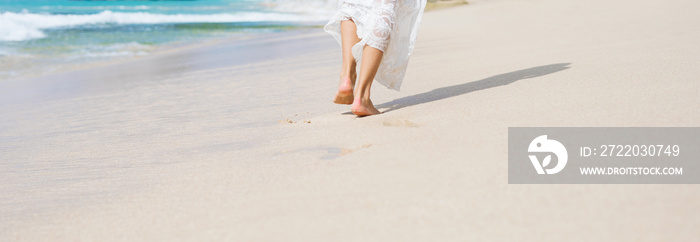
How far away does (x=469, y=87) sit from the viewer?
331 centimetres

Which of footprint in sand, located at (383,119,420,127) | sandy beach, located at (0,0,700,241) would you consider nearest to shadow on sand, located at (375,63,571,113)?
sandy beach, located at (0,0,700,241)

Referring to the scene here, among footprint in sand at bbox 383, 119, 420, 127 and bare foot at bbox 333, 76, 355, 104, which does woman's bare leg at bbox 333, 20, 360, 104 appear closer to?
bare foot at bbox 333, 76, 355, 104

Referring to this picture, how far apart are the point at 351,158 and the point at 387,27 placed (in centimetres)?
105

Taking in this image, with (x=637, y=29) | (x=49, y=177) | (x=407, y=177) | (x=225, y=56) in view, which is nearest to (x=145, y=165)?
(x=49, y=177)

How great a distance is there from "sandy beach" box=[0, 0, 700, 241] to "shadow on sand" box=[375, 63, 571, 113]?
0.07 ft

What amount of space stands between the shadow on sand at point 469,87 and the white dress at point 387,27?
0.48ft

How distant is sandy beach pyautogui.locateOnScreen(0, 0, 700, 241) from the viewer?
141 centimetres

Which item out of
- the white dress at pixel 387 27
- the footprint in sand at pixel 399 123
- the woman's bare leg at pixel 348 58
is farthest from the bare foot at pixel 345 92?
the footprint in sand at pixel 399 123

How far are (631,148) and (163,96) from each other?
3399 mm

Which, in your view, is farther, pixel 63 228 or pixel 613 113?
pixel 613 113

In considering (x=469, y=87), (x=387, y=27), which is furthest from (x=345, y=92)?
(x=469, y=87)

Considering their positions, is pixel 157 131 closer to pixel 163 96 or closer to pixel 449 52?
pixel 163 96

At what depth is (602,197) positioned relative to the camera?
1.43m

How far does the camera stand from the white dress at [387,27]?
282cm
